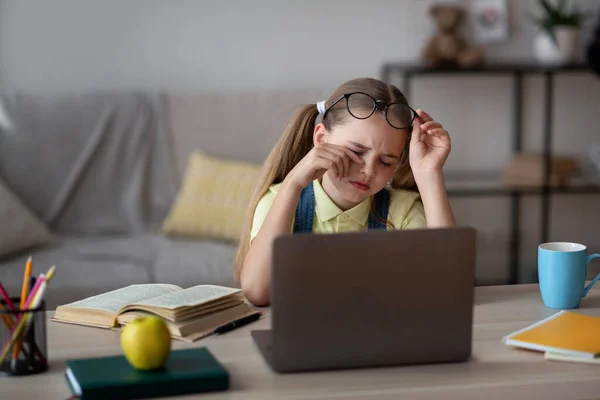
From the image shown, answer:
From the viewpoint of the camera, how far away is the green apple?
43.7 inches

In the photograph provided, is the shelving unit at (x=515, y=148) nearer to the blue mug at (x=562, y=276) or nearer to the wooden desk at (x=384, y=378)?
the blue mug at (x=562, y=276)

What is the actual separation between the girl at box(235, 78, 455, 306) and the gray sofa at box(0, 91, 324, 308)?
101 cm

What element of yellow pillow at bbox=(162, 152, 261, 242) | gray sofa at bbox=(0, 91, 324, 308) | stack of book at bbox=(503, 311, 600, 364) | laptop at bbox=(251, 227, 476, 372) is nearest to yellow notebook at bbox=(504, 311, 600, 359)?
stack of book at bbox=(503, 311, 600, 364)

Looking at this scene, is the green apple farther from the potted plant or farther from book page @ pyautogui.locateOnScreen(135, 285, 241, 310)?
the potted plant

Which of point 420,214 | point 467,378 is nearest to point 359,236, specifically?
point 467,378

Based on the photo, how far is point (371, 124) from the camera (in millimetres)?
1691

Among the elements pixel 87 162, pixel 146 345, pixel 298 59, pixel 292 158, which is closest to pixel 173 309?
pixel 146 345

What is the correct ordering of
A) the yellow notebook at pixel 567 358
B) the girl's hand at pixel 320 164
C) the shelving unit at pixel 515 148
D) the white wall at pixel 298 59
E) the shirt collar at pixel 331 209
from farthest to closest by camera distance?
1. the shelving unit at pixel 515 148
2. the white wall at pixel 298 59
3. the shirt collar at pixel 331 209
4. the girl's hand at pixel 320 164
5. the yellow notebook at pixel 567 358

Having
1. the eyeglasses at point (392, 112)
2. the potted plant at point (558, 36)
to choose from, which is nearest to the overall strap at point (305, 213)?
the eyeglasses at point (392, 112)

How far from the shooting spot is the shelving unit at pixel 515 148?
350 centimetres

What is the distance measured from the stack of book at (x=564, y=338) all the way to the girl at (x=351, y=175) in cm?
37

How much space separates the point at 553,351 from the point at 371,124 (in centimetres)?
63

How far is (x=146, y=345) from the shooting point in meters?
1.11

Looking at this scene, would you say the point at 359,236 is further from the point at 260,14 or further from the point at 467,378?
the point at 260,14
